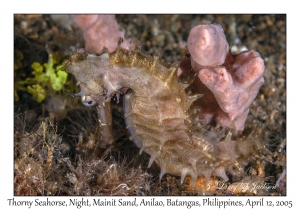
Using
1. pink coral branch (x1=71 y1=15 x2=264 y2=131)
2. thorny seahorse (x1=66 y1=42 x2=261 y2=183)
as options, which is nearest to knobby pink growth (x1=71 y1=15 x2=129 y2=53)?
pink coral branch (x1=71 y1=15 x2=264 y2=131)

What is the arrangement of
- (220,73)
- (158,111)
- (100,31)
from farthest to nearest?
(100,31)
(158,111)
(220,73)

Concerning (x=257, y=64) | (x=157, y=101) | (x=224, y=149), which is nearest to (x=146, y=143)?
(x=157, y=101)

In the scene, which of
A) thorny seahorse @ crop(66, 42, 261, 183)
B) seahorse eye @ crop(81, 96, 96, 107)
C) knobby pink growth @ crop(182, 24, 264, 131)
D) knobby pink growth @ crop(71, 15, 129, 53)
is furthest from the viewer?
knobby pink growth @ crop(71, 15, 129, 53)

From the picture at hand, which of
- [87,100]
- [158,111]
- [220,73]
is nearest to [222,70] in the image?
[220,73]

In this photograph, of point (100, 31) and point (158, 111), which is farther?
point (100, 31)

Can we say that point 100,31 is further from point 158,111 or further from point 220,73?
point 220,73

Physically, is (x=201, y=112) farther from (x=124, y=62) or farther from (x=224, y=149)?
(x=124, y=62)

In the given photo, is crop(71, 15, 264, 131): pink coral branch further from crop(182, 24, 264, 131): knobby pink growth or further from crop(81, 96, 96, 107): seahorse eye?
crop(81, 96, 96, 107): seahorse eye
